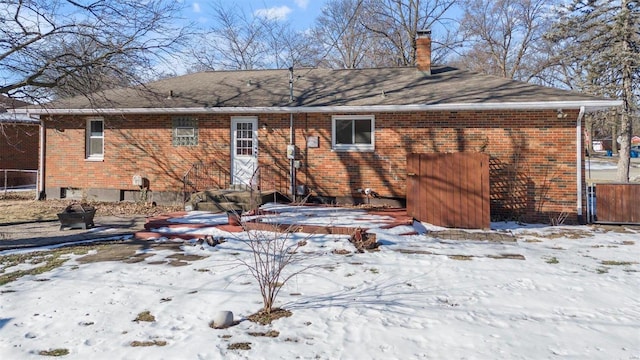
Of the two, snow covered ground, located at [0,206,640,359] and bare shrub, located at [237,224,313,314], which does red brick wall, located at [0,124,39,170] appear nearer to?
snow covered ground, located at [0,206,640,359]

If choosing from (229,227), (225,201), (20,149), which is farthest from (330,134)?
(20,149)

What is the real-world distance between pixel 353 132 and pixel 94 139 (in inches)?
324

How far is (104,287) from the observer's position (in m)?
4.95

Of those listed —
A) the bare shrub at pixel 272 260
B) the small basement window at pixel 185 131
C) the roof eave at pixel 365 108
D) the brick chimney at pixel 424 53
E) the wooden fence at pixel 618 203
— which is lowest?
the bare shrub at pixel 272 260

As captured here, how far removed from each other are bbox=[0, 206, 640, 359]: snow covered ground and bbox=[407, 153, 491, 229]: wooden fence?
1974 millimetres

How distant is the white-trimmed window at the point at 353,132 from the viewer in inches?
434

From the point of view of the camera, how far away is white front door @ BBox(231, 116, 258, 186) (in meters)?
11.8

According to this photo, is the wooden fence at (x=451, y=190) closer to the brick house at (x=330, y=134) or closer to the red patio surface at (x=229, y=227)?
the red patio surface at (x=229, y=227)

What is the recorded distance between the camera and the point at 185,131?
12.1 meters

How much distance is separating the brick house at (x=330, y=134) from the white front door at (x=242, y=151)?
29 millimetres

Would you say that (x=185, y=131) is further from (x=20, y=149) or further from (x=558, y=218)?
(x=20, y=149)

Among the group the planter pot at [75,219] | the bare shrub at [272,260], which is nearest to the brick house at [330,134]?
the planter pot at [75,219]

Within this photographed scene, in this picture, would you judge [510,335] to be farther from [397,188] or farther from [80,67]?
[80,67]

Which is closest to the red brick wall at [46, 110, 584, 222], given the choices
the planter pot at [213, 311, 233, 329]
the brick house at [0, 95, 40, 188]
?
the planter pot at [213, 311, 233, 329]
